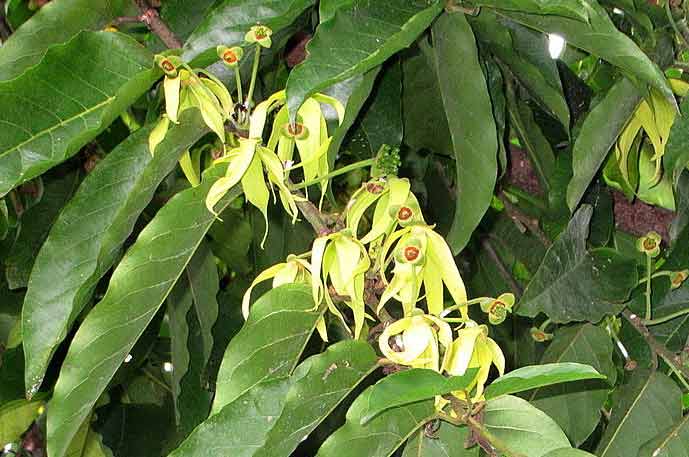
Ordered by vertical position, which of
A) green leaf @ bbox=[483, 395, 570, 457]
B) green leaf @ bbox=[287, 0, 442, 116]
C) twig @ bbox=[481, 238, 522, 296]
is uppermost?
green leaf @ bbox=[287, 0, 442, 116]

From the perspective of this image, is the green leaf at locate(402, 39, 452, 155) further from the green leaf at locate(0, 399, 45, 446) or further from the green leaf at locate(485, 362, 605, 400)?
the green leaf at locate(0, 399, 45, 446)

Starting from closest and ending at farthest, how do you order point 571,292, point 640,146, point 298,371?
point 298,371 → point 571,292 → point 640,146

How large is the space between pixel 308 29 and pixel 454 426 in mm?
602

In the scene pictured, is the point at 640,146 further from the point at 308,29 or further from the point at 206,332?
the point at 206,332

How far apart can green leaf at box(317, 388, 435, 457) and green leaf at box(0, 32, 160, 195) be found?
0.25 metres

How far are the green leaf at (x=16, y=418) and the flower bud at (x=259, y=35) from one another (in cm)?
81

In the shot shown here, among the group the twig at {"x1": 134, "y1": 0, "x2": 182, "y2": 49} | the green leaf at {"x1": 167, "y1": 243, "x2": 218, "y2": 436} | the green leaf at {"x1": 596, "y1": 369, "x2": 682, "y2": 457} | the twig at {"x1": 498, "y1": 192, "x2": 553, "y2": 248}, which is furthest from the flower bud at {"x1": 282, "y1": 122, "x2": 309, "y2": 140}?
the twig at {"x1": 498, "y1": 192, "x2": 553, "y2": 248}

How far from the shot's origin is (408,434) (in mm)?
560

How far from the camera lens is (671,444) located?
0.80 metres

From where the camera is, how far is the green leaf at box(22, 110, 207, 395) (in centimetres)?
63

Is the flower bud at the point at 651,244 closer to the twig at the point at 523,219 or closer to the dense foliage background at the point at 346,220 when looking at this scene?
the dense foliage background at the point at 346,220

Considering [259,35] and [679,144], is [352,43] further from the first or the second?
[679,144]

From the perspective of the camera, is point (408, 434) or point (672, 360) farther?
point (672, 360)

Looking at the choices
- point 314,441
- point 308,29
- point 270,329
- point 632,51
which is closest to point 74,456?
point 314,441
